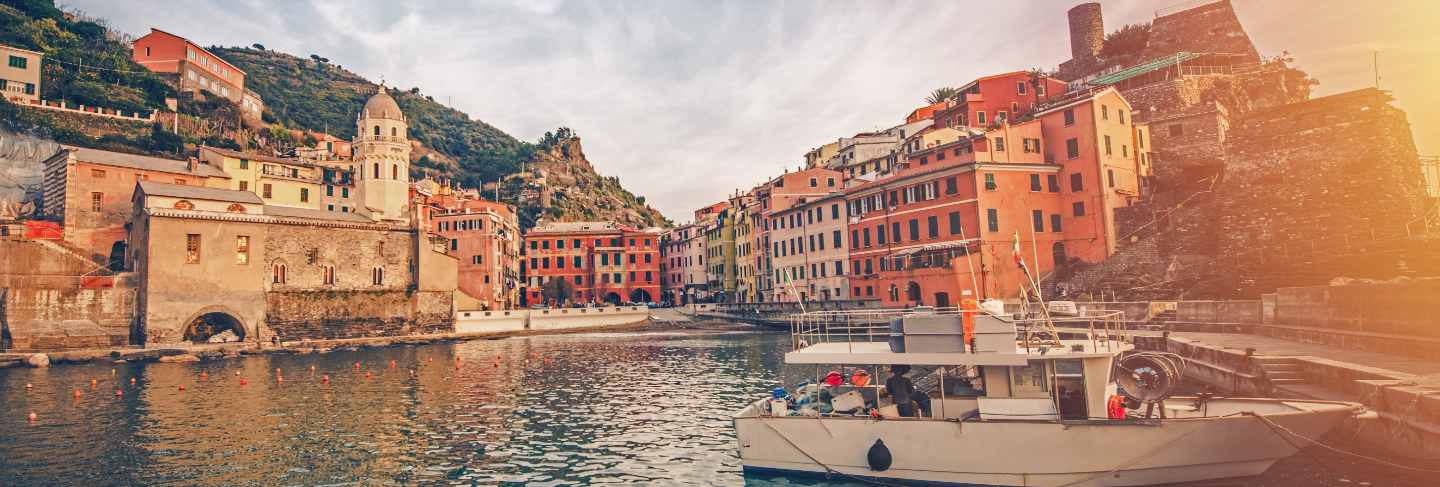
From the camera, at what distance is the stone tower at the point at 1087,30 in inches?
2798

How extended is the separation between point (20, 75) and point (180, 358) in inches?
1795

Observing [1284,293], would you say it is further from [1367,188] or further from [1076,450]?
[1076,450]

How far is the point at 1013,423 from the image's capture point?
12.3m

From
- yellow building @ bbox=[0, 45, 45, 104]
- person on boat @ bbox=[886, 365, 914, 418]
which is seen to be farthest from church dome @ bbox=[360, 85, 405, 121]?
person on boat @ bbox=[886, 365, 914, 418]

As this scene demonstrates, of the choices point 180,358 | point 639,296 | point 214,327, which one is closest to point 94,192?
point 214,327

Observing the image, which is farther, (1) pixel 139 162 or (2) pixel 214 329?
(1) pixel 139 162

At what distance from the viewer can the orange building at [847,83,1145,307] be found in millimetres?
44562

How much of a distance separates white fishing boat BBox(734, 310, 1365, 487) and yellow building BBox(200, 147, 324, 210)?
64.5 metres

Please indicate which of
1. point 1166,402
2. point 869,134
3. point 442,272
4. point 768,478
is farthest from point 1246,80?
point 442,272

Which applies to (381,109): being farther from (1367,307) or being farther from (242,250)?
(1367,307)

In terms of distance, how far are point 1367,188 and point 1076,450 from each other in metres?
35.0

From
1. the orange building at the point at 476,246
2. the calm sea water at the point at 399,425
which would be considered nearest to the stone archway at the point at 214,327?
the calm sea water at the point at 399,425

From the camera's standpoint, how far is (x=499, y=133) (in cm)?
18988

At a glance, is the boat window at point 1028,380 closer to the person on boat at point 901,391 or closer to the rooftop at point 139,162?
the person on boat at point 901,391
